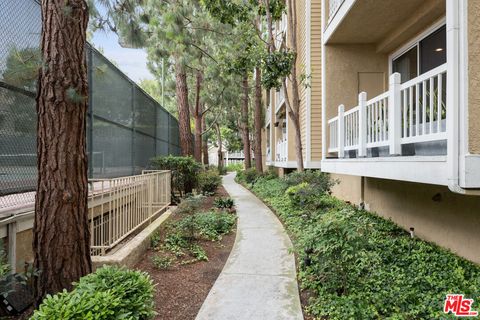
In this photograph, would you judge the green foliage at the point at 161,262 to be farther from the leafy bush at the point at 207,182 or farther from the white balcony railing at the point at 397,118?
the leafy bush at the point at 207,182

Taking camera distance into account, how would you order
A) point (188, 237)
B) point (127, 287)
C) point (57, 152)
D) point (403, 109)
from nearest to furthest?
point (127, 287), point (57, 152), point (403, 109), point (188, 237)

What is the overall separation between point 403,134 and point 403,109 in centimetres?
36

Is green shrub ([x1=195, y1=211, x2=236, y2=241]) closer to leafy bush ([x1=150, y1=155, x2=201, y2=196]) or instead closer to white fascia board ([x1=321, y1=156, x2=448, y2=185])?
white fascia board ([x1=321, y1=156, x2=448, y2=185])

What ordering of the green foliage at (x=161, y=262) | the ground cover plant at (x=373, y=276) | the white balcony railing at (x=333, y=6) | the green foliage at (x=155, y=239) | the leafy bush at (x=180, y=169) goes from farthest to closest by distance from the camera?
the leafy bush at (x=180, y=169), the white balcony railing at (x=333, y=6), the green foliage at (x=155, y=239), the green foliage at (x=161, y=262), the ground cover plant at (x=373, y=276)

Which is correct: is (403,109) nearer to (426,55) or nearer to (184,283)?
(426,55)

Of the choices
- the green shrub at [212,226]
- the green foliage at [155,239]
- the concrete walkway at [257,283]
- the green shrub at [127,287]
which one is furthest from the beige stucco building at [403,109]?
the green foliage at [155,239]

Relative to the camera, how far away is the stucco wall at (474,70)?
10.5ft

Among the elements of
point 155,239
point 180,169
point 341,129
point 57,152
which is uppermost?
point 341,129

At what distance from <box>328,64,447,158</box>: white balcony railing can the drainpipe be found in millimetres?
149

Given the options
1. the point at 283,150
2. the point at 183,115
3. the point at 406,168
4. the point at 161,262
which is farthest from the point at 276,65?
the point at 161,262

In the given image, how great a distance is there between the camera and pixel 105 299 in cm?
268

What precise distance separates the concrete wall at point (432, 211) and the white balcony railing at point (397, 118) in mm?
1025

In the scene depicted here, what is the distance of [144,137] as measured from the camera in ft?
32.6

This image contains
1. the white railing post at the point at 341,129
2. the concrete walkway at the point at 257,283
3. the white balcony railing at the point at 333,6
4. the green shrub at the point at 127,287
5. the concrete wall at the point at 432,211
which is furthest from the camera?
the white balcony railing at the point at 333,6
